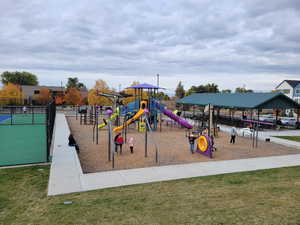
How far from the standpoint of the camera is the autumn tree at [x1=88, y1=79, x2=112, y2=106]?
47531 millimetres

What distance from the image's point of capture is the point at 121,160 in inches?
457

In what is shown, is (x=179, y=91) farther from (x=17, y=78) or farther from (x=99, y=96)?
(x=17, y=78)

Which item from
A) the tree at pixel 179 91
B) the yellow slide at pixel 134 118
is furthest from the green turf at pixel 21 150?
the tree at pixel 179 91

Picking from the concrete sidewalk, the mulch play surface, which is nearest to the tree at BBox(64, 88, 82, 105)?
the mulch play surface

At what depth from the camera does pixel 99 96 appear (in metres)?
47.9

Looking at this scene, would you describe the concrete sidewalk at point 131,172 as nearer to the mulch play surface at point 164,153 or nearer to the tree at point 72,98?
the mulch play surface at point 164,153

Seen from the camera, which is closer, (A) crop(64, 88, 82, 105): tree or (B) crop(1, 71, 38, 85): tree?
(A) crop(64, 88, 82, 105): tree

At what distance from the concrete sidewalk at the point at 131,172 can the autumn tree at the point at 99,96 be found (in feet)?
117

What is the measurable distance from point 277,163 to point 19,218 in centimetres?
1108

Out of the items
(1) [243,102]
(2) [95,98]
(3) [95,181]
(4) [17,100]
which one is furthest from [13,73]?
(3) [95,181]

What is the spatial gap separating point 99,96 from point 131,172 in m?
39.9

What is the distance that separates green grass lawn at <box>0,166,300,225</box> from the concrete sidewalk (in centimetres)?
49

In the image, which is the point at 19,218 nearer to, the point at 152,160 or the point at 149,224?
the point at 149,224

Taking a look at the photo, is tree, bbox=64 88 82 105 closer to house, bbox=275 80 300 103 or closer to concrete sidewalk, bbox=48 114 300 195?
concrete sidewalk, bbox=48 114 300 195
